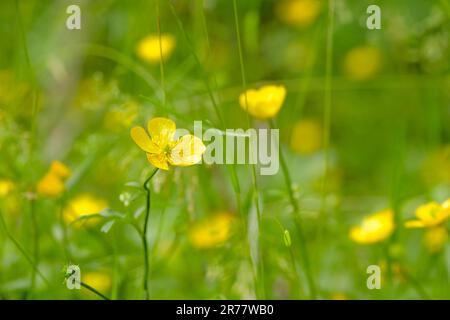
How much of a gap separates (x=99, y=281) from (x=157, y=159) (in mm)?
418

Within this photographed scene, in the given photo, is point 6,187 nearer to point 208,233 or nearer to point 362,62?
point 208,233

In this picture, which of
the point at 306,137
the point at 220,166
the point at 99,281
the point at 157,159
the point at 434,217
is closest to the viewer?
the point at 157,159

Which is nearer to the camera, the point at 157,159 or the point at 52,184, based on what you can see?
the point at 157,159

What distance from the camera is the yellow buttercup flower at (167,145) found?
0.89 meters

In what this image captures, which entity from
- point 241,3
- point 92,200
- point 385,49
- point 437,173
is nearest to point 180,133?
point 92,200

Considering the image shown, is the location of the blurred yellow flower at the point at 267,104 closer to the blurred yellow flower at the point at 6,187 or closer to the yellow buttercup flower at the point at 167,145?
the yellow buttercup flower at the point at 167,145

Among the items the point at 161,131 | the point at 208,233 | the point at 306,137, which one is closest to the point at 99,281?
the point at 208,233

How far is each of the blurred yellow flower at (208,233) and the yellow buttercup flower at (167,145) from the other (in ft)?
1.00

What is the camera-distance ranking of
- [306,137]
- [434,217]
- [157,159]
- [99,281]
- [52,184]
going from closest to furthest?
1. [157,159]
2. [434,217]
3. [52,184]
4. [99,281]
5. [306,137]

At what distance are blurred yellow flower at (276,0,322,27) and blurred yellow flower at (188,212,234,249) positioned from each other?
84 cm

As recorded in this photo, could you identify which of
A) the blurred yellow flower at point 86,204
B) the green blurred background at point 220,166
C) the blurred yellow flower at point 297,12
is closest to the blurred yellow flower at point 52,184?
the green blurred background at point 220,166

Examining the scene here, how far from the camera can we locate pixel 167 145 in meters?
0.90
